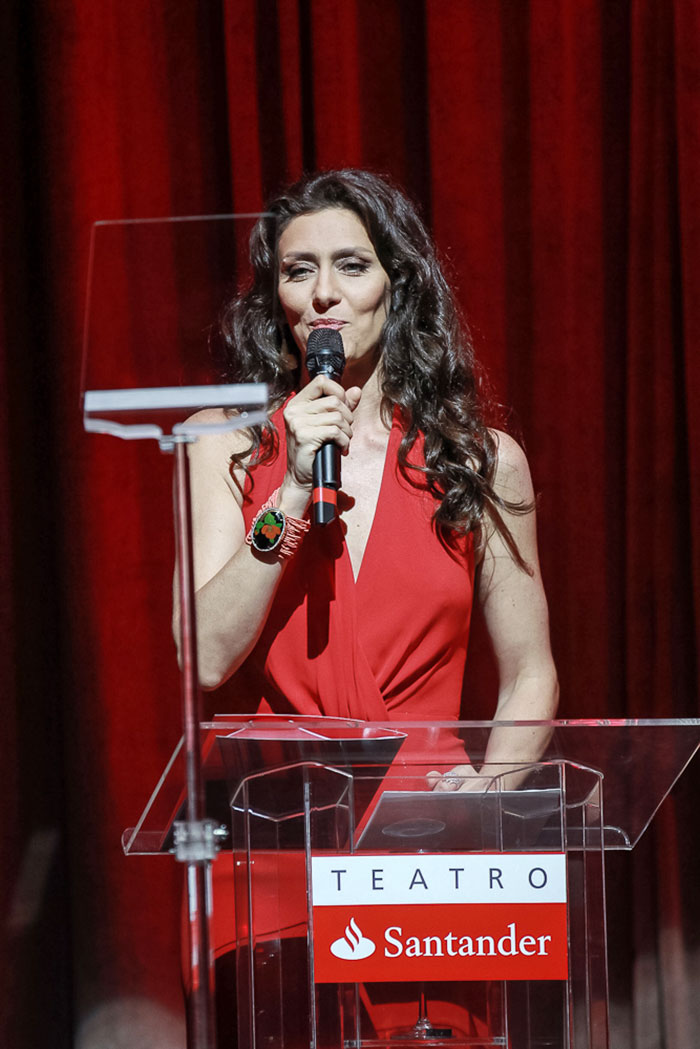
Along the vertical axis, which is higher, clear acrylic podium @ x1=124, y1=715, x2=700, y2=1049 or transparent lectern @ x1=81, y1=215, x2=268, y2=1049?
transparent lectern @ x1=81, y1=215, x2=268, y2=1049

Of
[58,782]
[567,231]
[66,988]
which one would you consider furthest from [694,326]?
[66,988]

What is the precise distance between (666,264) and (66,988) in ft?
6.30

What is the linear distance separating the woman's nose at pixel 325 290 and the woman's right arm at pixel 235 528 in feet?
0.51

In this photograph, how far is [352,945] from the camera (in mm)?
1160

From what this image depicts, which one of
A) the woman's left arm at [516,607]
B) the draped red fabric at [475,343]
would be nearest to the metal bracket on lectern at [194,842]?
the woman's left arm at [516,607]

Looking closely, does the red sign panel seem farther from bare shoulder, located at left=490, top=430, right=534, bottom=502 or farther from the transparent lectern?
bare shoulder, located at left=490, top=430, right=534, bottom=502

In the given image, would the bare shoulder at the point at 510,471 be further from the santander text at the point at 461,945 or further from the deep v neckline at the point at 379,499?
the santander text at the point at 461,945

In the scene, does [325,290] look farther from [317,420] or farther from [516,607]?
[516,607]

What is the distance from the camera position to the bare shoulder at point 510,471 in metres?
2.02

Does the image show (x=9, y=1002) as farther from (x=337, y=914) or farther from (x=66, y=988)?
(x=337, y=914)

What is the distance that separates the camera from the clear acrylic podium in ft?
3.80

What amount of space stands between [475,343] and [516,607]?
75cm

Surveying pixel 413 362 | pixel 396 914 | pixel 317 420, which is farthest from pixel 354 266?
pixel 396 914

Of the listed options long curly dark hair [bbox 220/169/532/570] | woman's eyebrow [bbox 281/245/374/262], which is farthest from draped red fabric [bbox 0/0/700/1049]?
woman's eyebrow [bbox 281/245/374/262]
